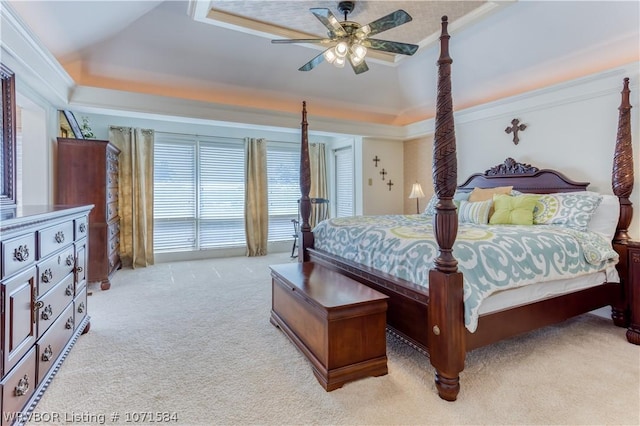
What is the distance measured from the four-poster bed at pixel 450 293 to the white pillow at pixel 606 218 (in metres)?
0.03

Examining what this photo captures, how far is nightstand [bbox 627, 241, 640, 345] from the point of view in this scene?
2446mm

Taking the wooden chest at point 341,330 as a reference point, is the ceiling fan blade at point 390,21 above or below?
above

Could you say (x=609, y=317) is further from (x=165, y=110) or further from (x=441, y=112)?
(x=165, y=110)

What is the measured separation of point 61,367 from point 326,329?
5.76 feet

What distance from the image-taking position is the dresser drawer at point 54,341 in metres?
1.76

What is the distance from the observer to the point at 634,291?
2.52m

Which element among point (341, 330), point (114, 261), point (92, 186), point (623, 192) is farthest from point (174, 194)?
point (623, 192)

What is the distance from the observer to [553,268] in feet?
7.33

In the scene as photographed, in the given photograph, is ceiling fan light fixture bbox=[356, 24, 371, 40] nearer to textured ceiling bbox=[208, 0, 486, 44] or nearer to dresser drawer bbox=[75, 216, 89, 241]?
textured ceiling bbox=[208, 0, 486, 44]

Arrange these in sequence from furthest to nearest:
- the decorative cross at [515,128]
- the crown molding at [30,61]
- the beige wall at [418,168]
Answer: the beige wall at [418,168] < the decorative cross at [515,128] < the crown molding at [30,61]

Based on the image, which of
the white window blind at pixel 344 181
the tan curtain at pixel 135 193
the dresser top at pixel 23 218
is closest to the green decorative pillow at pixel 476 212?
the white window blind at pixel 344 181

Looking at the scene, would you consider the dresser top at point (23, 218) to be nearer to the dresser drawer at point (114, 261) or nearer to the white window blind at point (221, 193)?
the dresser drawer at point (114, 261)

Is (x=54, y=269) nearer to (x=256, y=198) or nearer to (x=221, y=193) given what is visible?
(x=221, y=193)

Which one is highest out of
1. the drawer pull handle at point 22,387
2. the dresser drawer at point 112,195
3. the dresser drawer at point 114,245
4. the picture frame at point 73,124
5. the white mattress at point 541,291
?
the picture frame at point 73,124
